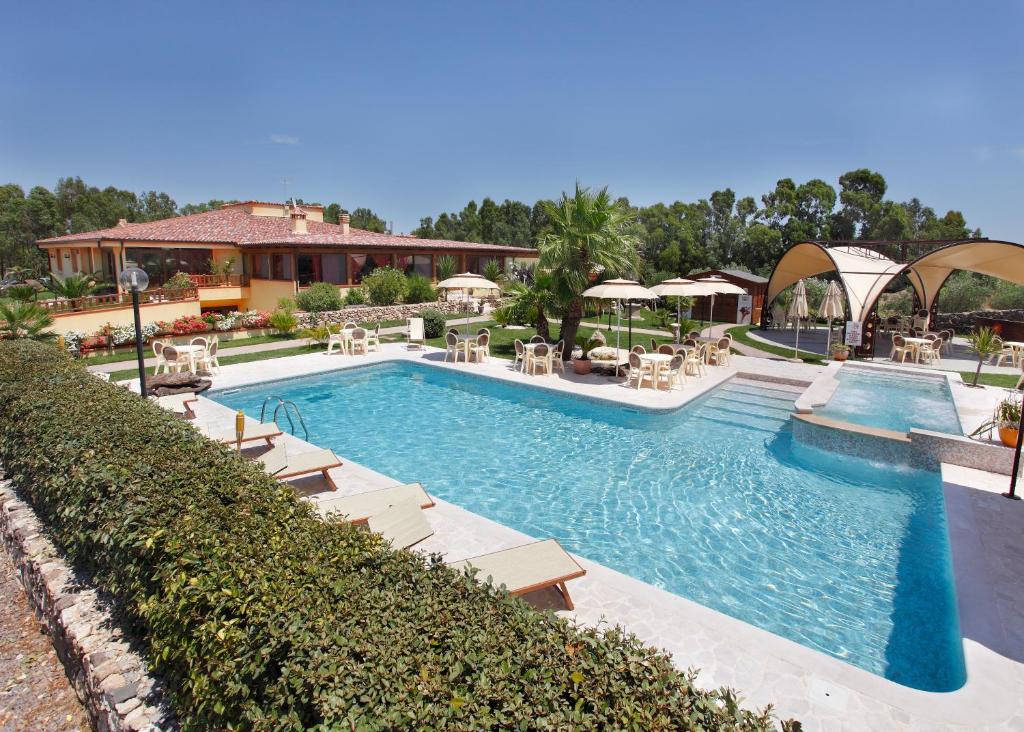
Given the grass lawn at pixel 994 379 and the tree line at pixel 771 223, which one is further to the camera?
the tree line at pixel 771 223

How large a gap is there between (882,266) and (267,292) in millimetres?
25792

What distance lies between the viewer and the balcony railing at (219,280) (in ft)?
79.0

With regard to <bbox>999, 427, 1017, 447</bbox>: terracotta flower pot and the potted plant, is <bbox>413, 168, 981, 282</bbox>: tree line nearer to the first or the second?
the potted plant

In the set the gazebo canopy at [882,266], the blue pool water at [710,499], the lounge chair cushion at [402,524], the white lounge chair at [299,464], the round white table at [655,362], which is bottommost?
the blue pool water at [710,499]

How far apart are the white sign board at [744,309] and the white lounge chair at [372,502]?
80.9 ft

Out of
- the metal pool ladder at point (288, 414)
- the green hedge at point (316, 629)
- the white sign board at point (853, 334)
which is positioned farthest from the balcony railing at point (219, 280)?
the white sign board at point (853, 334)

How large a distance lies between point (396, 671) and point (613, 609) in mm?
2822

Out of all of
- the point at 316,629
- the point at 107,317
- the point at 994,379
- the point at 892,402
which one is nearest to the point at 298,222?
the point at 107,317

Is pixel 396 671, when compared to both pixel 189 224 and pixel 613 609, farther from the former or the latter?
pixel 189 224

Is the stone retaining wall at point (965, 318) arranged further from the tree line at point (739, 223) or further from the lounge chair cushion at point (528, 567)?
the lounge chair cushion at point (528, 567)

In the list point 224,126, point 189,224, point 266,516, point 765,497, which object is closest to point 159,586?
point 266,516

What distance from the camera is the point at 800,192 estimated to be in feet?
169

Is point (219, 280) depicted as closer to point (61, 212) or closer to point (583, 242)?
point (583, 242)

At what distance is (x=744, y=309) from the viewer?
27.7 metres
